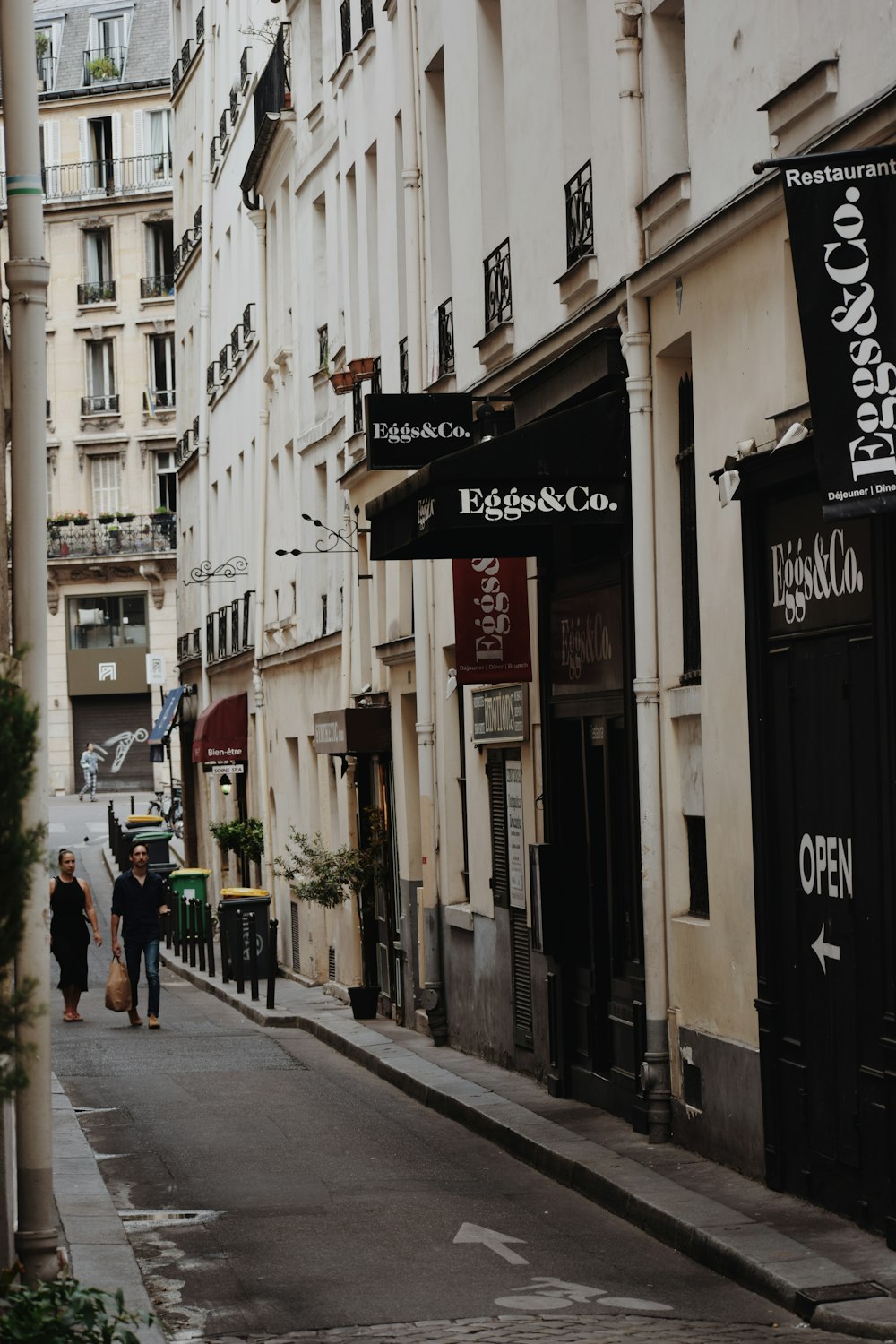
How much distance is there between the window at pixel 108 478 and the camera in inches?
2638

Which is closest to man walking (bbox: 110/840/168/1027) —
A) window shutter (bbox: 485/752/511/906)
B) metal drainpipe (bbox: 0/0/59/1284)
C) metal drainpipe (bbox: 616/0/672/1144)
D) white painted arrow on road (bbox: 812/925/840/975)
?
window shutter (bbox: 485/752/511/906)

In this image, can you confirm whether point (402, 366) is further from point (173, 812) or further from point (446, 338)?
point (173, 812)

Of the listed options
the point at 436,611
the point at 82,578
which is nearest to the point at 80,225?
the point at 82,578

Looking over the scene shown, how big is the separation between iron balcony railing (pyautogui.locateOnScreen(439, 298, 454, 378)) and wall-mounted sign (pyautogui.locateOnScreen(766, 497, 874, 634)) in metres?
7.90

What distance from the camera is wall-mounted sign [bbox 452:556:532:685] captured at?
591 inches

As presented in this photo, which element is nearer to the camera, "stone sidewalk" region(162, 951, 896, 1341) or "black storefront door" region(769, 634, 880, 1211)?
"stone sidewalk" region(162, 951, 896, 1341)

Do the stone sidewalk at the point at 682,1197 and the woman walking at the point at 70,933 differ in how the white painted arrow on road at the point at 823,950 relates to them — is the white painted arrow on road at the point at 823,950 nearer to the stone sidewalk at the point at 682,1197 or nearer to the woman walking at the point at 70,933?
the stone sidewalk at the point at 682,1197

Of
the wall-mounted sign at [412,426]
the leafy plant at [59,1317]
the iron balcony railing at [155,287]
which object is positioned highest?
the iron balcony railing at [155,287]

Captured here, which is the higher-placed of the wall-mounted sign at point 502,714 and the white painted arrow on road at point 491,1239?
the wall-mounted sign at point 502,714

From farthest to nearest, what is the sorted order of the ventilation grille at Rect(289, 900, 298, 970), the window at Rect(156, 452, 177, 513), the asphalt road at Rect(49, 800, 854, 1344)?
the window at Rect(156, 452, 177, 513) < the ventilation grille at Rect(289, 900, 298, 970) < the asphalt road at Rect(49, 800, 854, 1344)

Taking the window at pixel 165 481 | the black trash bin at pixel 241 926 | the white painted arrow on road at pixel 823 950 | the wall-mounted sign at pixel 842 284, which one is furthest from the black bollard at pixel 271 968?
the window at pixel 165 481

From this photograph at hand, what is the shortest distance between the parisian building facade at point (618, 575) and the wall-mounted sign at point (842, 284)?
25mm

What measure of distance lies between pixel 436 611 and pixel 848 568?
29.5 feet

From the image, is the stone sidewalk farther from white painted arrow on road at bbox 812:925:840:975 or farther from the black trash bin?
the black trash bin
